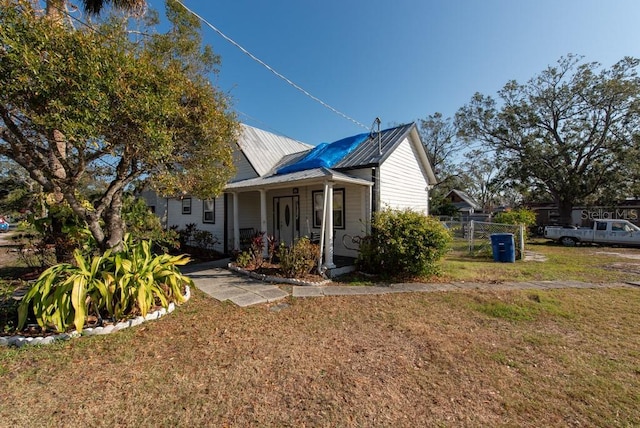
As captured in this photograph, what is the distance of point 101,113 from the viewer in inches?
154

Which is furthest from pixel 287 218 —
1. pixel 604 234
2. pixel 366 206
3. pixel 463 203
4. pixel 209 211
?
pixel 463 203

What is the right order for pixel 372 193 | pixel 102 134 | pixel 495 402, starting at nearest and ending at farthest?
pixel 495 402, pixel 102 134, pixel 372 193

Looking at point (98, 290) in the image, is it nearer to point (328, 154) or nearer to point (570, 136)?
point (328, 154)

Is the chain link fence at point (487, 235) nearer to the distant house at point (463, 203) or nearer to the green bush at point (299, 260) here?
the green bush at point (299, 260)

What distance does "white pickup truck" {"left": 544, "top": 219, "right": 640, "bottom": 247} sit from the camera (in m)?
14.9

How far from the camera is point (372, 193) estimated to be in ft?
30.1

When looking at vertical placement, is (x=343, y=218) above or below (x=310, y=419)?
above

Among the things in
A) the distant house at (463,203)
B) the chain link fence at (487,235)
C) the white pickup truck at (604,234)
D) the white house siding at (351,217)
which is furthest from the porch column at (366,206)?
the distant house at (463,203)

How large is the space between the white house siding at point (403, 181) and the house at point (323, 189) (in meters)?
0.03

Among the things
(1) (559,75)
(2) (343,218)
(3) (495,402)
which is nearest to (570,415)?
(3) (495,402)

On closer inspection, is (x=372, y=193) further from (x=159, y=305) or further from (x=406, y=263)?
(x=159, y=305)

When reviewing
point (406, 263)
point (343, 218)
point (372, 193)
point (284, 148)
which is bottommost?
point (406, 263)

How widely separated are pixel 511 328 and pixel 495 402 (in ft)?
7.60

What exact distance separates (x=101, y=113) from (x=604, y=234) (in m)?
22.2
